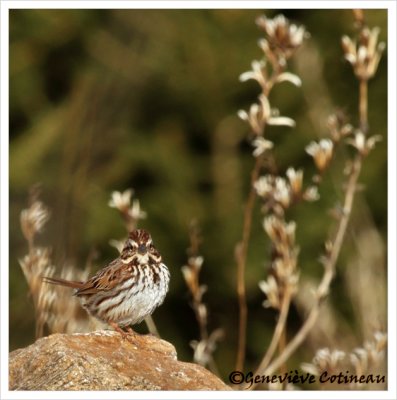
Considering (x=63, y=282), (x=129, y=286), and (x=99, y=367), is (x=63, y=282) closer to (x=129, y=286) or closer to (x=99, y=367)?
(x=129, y=286)

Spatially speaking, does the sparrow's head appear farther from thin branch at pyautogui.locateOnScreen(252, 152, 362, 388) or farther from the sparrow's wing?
thin branch at pyautogui.locateOnScreen(252, 152, 362, 388)

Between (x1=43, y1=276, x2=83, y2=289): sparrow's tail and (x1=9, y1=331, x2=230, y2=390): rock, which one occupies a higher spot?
(x1=43, y1=276, x2=83, y2=289): sparrow's tail

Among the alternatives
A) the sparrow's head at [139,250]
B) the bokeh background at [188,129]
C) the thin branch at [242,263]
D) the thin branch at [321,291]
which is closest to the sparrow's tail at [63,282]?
the sparrow's head at [139,250]

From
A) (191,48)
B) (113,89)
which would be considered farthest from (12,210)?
(191,48)

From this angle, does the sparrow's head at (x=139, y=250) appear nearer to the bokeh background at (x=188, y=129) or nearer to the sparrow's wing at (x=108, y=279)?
the sparrow's wing at (x=108, y=279)

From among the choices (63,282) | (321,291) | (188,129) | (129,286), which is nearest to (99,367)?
(63,282)

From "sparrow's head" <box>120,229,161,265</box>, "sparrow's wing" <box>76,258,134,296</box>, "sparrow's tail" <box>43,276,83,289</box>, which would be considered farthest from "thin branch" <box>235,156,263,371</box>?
"sparrow's tail" <box>43,276,83,289</box>
